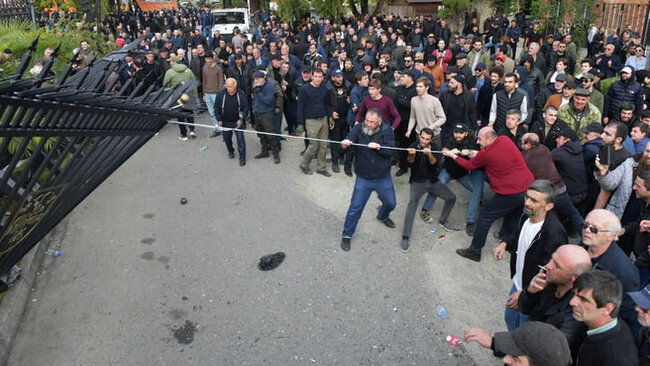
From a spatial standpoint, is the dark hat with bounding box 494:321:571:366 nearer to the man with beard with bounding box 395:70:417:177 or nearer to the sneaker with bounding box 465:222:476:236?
the sneaker with bounding box 465:222:476:236

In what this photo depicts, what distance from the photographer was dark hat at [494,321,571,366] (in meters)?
2.14

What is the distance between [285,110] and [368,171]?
4627mm

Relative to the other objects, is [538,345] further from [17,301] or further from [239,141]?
[239,141]

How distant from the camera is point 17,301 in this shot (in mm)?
4785

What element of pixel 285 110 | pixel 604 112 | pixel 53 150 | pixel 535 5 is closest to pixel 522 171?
pixel 604 112

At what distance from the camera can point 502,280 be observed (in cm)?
515

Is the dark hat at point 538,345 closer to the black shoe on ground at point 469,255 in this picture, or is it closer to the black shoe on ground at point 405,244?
the black shoe on ground at point 469,255

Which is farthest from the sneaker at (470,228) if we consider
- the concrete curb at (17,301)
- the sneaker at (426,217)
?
the concrete curb at (17,301)

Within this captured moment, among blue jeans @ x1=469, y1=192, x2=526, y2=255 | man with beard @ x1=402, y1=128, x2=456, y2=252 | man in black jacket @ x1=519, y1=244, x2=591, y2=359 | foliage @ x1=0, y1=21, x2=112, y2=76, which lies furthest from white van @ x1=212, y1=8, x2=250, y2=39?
man in black jacket @ x1=519, y1=244, x2=591, y2=359

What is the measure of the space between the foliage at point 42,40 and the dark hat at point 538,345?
7.46 metres

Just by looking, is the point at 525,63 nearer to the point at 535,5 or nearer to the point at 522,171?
the point at 522,171

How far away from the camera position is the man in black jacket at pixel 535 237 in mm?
3555

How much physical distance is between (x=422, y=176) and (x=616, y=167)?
83.3 inches

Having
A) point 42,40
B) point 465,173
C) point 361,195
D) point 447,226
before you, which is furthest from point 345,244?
point 42,40
